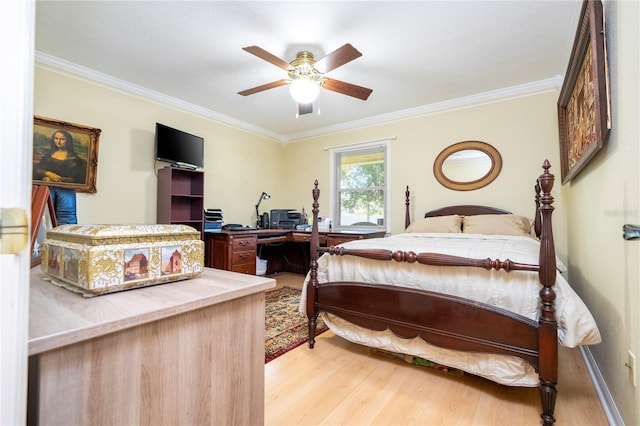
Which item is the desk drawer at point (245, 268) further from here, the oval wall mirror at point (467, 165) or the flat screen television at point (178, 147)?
the oval wall mirror at point (467, 165)

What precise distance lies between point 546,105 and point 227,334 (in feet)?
12.9

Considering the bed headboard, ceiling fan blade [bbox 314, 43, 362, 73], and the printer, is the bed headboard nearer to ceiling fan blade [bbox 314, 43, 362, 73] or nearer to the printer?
the printer

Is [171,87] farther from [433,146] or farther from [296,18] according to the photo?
[433,146]

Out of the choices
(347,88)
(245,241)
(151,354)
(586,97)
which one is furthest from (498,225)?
(151,354)

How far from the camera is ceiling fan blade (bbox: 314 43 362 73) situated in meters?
2.05

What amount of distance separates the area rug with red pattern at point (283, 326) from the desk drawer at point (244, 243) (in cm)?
64

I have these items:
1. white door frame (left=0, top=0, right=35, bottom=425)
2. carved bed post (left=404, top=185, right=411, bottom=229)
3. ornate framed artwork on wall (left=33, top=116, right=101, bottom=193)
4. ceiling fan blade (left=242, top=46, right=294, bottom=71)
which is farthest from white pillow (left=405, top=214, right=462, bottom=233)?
ornate framed artwork on wall (left=33, top=116, right=101, bottom=193)

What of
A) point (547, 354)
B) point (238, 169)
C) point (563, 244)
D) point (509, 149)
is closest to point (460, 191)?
point (509, 149)

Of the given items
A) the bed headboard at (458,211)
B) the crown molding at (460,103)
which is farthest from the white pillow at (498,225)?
the crown molding at (460,103)

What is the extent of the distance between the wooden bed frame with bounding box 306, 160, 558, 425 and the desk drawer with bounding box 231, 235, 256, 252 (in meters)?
1.59

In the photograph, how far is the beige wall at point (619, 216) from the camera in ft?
3.82

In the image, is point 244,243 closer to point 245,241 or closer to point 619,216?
point 245,241

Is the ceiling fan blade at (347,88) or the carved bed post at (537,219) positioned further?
the carved bed post at (537,219)

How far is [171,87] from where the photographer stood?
333 cm
